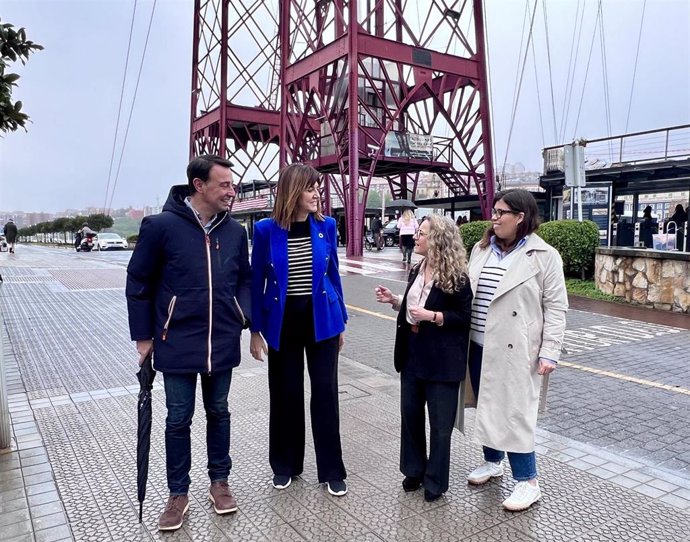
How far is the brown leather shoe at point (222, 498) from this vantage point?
3.07 meters

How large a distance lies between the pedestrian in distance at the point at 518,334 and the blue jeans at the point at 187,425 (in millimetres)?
1484

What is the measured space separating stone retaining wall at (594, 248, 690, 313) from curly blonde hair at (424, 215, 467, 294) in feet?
26.2

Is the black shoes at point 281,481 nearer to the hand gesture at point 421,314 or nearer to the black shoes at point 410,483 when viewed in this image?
the black shoes at point 410,483

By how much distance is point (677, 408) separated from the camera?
488cm

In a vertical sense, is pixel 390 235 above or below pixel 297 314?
below

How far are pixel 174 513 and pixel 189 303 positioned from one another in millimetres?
1142

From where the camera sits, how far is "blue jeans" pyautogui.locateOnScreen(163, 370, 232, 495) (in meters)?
2.99

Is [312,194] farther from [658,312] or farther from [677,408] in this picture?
[658,312]

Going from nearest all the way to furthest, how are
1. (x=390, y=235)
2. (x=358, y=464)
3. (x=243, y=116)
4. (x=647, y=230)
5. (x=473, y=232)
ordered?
(x=358, y=464)
(x=473, y=232)
(x=647, y=230)
(x=390, y=235)
(x=243, y=116)

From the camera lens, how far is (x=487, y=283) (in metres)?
3.22

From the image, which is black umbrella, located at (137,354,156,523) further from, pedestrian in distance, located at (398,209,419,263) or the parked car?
the parked car

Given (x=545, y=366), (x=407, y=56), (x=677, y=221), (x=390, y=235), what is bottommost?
(x=545, y=366)

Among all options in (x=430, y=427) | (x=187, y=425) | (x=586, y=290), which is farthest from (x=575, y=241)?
(x=187, y=425)

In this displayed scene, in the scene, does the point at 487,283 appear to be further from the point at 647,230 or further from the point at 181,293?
the point at 647,230
